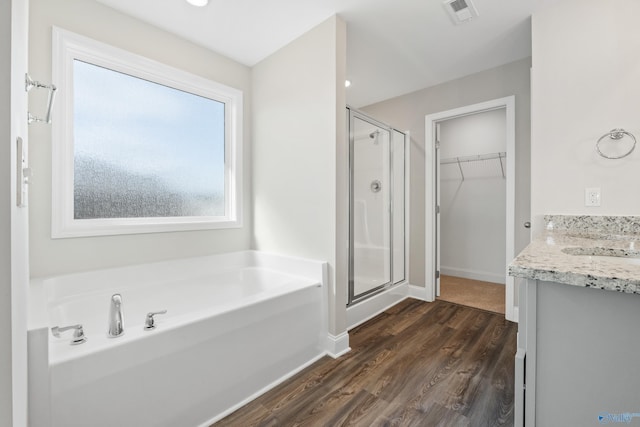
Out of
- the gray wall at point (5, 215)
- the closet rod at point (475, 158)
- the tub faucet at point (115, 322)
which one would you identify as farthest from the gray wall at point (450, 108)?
the gray wall at point (5, 215)

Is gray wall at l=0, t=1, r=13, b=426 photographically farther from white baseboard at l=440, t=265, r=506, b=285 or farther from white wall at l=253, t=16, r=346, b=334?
white baseboard at l=440, t=265, r=506, b=285

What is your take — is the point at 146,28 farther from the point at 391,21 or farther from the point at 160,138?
the point at 391,21

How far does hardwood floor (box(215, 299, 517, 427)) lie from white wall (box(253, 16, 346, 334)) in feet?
1.16

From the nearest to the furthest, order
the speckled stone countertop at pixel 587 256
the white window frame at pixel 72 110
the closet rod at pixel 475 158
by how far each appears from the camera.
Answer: the speckled stone countertop at pixel 587 256 < the white window frame at pixel 72 110 < the closet rod at pixel 475 158

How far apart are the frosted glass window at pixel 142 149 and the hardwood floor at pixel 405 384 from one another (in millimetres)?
1669

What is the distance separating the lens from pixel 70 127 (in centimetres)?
185

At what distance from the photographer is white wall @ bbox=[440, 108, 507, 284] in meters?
3.84

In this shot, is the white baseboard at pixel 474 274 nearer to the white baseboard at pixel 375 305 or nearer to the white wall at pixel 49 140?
the white baseboard at pixel 375 305

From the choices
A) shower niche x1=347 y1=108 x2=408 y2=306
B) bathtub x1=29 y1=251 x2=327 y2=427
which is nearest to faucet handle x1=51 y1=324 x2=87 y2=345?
bathtub x1=29 y1=251 x2=327 y2=427

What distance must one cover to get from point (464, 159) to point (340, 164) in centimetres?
280

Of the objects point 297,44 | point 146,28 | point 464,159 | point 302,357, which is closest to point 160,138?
point 146,28

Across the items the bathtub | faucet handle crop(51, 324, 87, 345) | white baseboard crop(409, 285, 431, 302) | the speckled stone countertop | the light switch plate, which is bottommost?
white baseboard crop(409, 285, 431, 302)

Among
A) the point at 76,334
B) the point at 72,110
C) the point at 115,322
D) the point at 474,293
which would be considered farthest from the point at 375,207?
the point at 72,110

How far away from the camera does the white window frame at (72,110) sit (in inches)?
70.3
